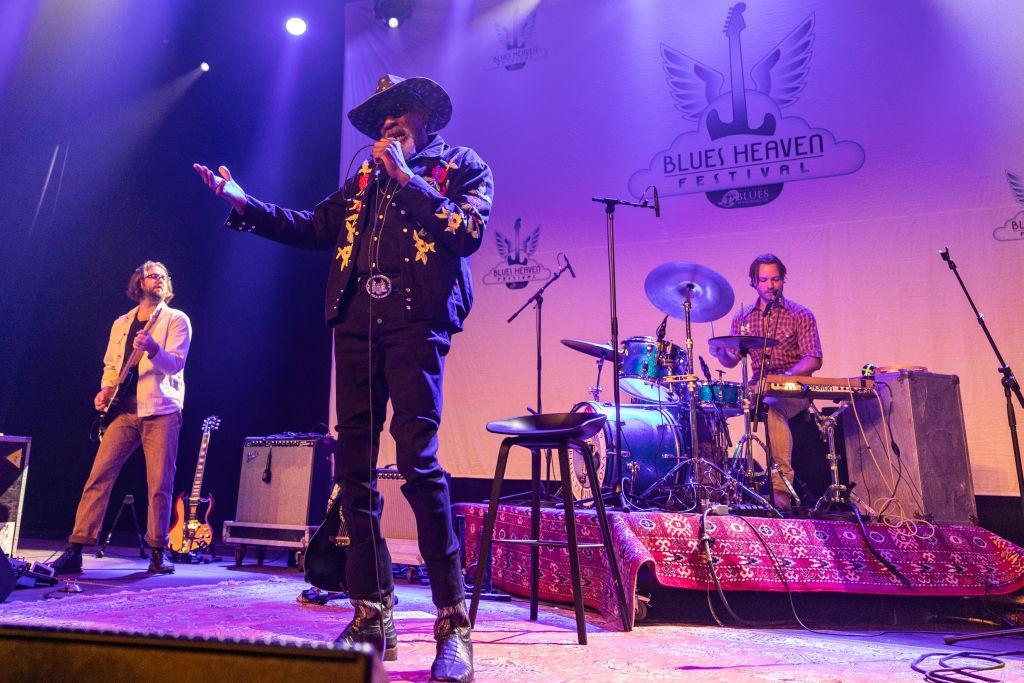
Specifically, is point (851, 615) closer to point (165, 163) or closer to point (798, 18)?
point (798, 18)

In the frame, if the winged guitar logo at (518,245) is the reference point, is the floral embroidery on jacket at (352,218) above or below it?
below

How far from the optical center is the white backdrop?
5211 millimetres

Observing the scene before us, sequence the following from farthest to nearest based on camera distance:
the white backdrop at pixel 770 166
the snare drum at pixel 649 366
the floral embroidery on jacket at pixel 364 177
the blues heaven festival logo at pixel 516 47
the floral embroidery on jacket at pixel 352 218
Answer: the blues heaven festival logo at pixel 516 47, the white backdrop at pixel 770 166, the snare drum at pixel 649 366, the floral embroidery on jacket at pixel 364 177, the floral embroidery on jacket at pixel 352 218

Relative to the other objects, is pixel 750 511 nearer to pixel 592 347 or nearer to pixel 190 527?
pixel 592 347

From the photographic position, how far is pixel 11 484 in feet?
14.0

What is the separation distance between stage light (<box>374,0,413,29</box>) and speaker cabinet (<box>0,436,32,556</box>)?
504 centimetres

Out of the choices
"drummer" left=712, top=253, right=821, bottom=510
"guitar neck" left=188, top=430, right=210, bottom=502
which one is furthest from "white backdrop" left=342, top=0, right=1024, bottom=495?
"guitar neck" left=188, top=430, right=210, bottom=502

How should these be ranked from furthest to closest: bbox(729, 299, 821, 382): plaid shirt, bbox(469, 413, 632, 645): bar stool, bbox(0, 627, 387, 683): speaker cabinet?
bbox(729, 299, 821, 382): plaid shirt
bbox(469, 413, 632, 645): bar stool
bbox(0, 627, 387, 683): speaker cabinet

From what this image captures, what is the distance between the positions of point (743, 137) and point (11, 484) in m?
5.72

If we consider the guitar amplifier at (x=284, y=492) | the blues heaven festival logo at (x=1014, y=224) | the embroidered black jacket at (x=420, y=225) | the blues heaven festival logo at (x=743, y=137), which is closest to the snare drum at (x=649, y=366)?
the blues heaven festival logo at (x=743, y=137)

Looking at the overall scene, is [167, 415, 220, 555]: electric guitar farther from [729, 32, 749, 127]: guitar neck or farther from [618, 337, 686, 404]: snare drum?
[729, 32, 749, 127]: guitar neck

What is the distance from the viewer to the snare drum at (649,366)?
4918 mm

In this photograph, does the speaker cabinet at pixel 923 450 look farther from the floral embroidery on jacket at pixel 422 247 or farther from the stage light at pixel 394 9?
the stage light at pixel 394 9

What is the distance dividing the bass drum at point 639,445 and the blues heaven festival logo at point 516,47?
11.9ft
